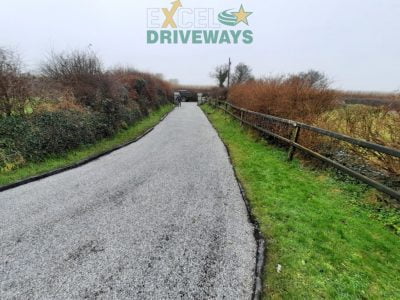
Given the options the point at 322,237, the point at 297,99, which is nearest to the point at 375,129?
the point at 322,237

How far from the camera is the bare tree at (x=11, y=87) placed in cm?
→ 640

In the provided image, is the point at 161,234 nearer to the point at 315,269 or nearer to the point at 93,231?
the point at 93,231

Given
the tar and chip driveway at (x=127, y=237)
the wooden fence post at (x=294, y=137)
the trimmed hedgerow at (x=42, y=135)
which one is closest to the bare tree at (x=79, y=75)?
the trimmed hedgerow at (x=42, y=135)

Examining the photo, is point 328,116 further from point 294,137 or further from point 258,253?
point 258,253

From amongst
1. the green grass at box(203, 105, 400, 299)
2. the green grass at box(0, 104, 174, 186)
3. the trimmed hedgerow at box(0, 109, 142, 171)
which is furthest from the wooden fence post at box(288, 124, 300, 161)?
the trimmed hedgerow at box(0, 109, 142, 171)

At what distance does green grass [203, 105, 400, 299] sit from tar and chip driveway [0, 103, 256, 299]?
323 mm

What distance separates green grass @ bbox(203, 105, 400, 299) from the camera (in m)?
2.38

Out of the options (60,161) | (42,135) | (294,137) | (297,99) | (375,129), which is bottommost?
(60,161)

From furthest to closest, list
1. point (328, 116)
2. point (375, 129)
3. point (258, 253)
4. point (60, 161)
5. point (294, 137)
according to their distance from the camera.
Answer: point (328, 116) → point (294, 137) → point (60, 161) → point (375, 129) → point (258, 253)

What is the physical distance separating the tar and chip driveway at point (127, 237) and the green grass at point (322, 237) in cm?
32

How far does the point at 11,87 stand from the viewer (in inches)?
259

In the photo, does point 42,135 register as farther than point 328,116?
No

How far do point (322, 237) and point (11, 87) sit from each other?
27.1 feet

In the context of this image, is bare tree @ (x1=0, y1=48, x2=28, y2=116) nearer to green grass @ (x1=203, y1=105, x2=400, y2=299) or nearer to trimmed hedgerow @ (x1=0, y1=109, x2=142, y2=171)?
trimmed hedgerow @ (x1=0, y1=109, x2=142, y2=171)
